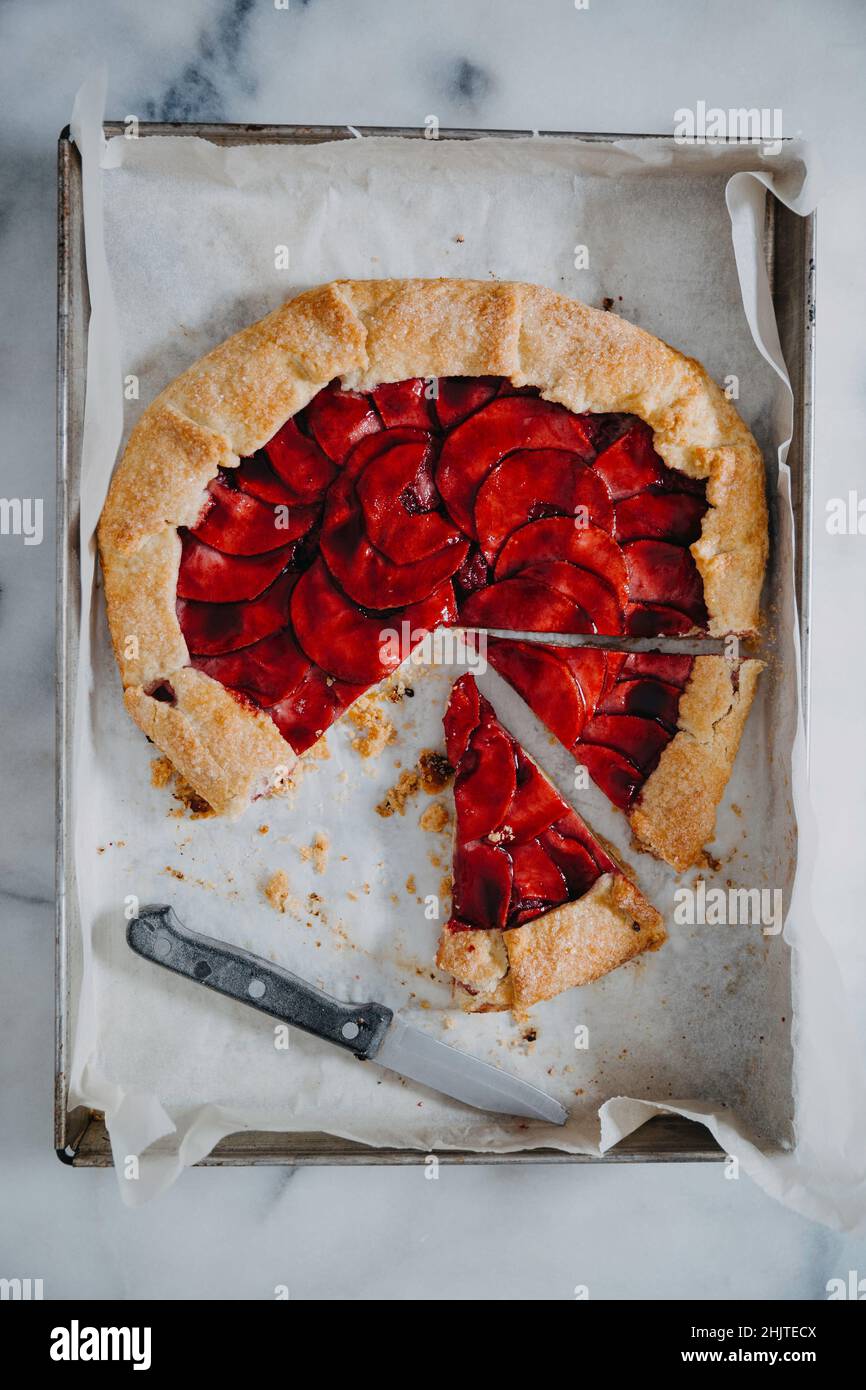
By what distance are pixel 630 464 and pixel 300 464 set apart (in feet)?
2.83

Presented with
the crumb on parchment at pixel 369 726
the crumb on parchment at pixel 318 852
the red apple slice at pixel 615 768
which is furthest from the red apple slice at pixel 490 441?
the crumb on parchment at pixel 318 852

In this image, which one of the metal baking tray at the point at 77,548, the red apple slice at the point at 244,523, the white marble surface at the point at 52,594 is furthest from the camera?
the white marble surface at the point at 52,594

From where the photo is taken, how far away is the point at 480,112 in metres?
2.74

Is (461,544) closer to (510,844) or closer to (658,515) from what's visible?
(658,515)

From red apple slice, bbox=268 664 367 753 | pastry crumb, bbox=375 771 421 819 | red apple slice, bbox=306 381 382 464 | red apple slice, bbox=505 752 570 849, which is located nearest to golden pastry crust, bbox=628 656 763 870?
red apple slice, bbox=505 752 570 849

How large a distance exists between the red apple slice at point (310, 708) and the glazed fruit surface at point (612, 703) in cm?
51

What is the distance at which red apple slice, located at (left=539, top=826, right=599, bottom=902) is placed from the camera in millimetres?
2625

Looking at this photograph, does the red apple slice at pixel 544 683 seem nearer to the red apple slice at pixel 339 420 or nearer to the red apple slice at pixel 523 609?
the red apple slice at pixel 523 609

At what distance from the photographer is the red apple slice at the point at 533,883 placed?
262cm

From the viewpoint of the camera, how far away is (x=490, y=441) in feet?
8.44

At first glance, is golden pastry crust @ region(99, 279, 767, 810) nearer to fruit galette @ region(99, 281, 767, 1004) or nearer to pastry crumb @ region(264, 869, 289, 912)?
fruit galette @ region(99, 281, 767, 1004)

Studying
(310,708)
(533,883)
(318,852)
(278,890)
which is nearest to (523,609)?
(310,708)
